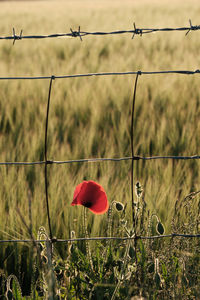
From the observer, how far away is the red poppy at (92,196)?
3.02ft

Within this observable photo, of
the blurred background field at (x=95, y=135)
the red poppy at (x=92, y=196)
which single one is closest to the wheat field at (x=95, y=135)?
the blurred background field at (x=95, y=135)

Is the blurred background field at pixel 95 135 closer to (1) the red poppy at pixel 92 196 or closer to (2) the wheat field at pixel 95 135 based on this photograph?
(2) the wheat field at pixel 95 135

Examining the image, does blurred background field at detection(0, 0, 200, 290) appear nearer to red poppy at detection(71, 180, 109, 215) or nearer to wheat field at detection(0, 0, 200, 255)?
wheat field at detection(0, 0, 200, 255)

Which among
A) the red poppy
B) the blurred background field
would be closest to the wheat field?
the blurred background field

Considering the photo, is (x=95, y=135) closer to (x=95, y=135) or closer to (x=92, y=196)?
(x=95, y=135)

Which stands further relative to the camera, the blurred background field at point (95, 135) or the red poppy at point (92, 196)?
the blurred background field at point (95, 135)

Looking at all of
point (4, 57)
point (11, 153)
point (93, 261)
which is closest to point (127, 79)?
point (11, 153)

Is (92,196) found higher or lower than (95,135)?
lower

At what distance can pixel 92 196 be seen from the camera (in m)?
0.93

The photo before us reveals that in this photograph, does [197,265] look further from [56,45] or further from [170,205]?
[56,45]

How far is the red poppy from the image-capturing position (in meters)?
0.92

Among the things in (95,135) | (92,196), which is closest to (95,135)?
(95,135)

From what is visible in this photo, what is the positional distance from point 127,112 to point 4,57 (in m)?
2.40

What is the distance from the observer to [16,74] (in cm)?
312
